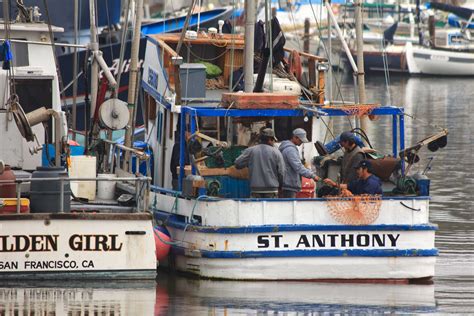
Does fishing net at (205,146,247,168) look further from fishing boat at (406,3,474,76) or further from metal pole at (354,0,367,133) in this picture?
fishing boat at (406,3,474,76)

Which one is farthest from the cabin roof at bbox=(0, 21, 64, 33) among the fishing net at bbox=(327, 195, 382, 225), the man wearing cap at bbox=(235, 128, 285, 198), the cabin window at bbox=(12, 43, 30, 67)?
the fishing net at bbox=(327, 195, 382, 225)

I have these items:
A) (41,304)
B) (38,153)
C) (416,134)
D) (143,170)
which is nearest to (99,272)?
(41,304)

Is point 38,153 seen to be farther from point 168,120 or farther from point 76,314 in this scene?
point 76,314

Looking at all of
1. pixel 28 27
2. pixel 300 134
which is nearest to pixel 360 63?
pixel 300 134

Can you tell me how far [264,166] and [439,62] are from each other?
5730 cm

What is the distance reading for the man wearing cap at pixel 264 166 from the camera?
19.4 meters

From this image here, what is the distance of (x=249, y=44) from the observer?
20.9 m

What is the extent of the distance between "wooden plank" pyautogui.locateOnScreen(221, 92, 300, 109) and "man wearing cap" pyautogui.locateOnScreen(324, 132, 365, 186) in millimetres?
853

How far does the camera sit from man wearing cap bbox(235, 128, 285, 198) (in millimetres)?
19375

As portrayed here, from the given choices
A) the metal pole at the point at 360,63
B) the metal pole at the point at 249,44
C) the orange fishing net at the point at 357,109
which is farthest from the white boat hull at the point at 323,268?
the metal pole at the point at 360,63

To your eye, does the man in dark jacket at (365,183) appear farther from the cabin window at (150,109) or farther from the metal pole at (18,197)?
the cabin window at (150,109)

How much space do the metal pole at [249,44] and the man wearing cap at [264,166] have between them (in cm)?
169

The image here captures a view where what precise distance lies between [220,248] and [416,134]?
2236 centimetres

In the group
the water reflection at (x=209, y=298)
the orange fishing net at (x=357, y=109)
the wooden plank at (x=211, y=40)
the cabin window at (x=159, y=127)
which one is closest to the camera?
the water reflection at (x=209, y=298)
